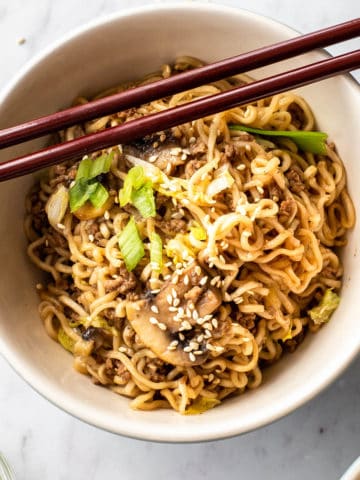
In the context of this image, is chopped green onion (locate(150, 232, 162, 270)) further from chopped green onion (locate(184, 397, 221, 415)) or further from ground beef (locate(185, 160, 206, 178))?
chopped green onion (locate(184, 397, 221, 415))

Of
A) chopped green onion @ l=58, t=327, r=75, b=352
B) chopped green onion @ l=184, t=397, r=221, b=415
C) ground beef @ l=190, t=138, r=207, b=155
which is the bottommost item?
chopped green onion @ l=58, t=327, r=75, b=352

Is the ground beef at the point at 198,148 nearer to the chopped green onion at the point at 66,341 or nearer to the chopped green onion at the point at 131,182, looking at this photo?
the chopped green onion at the point at 131,182

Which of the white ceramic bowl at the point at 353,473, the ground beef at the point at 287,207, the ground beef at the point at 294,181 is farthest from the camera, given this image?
the ground beef at the point at 294,181

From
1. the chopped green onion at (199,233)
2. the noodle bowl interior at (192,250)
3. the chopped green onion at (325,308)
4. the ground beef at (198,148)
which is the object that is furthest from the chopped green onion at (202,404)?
the ground beef at (198,148)

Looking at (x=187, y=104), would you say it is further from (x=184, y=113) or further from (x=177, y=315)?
(x=177, y=315)

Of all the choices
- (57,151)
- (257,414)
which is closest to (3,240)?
(57,151)

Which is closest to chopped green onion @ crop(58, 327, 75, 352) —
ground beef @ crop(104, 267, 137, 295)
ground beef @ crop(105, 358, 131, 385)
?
ground beef @ crop(105, 358, 131, 385)

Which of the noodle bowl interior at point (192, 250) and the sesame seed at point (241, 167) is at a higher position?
the sesame seed at point (241, 167)
